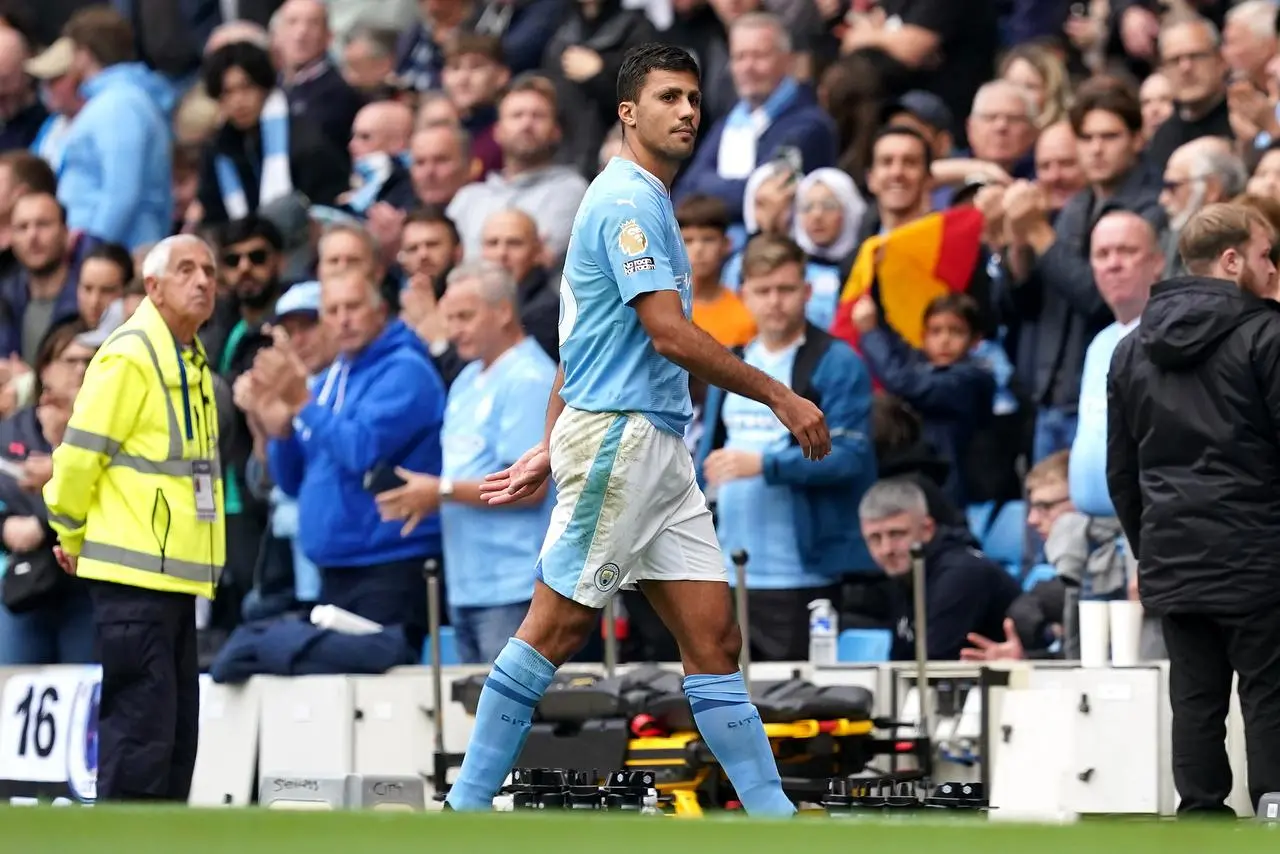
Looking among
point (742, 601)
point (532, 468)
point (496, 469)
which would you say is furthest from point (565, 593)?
point (496, 469)

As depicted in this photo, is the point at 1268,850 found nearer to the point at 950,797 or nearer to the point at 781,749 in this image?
the point at 950,797

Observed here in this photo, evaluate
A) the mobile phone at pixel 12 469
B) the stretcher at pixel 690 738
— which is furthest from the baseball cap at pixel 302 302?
the stretcher at pixel 690 738

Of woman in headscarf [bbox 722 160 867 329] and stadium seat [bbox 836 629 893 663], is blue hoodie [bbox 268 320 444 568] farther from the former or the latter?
stadium seat [bbox 836 629 893 663]

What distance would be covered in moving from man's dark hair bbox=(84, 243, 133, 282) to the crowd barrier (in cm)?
275

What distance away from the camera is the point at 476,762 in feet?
24.9

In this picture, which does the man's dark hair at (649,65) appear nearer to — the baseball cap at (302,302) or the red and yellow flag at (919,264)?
the red and yellow flag at (919,264)

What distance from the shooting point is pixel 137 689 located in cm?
971

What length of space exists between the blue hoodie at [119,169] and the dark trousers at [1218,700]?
8.30m

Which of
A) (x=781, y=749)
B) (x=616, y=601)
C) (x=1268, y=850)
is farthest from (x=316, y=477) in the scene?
(x=1268, y=850)

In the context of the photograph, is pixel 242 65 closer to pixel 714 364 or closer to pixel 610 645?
pixel 610 645

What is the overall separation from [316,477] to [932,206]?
3.53 m

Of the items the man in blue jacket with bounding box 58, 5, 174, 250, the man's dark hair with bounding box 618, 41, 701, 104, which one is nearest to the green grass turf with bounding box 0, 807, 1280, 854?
the man's dark hair with bounding box 618, 41, 701, 104

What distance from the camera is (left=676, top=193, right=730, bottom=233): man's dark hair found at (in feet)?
42.0

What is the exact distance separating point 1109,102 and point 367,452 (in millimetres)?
3937
